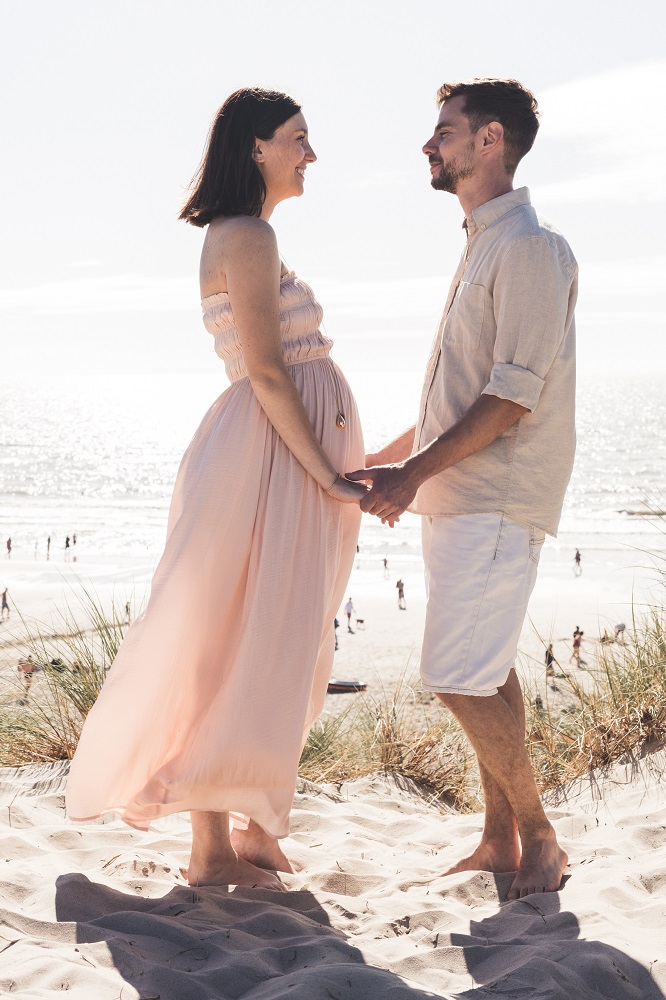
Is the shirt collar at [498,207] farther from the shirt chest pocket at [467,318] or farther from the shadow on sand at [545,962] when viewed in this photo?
the shadow on sand at [545,962]

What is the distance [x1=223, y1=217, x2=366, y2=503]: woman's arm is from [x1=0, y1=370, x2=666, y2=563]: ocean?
2.45 m

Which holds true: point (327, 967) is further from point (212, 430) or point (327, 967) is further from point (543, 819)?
point (212, 430)

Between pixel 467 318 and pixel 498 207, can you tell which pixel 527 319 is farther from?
pixel 498 207

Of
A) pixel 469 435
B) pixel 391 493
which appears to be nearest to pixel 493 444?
pixel 469 435

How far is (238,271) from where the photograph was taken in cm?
322

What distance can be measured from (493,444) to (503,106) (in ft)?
3.92

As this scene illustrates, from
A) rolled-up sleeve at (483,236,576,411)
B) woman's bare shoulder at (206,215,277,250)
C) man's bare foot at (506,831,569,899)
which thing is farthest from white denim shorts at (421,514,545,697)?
woman's bare shoulder at (206,215,277,250)

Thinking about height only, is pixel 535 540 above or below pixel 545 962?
above

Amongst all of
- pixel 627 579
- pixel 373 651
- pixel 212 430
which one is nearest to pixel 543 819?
pixel 212 430

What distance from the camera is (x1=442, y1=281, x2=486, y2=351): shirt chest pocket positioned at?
332 centimetres

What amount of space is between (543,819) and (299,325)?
1.99m

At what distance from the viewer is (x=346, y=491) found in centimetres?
338

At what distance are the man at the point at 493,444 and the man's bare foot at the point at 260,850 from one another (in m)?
0.87

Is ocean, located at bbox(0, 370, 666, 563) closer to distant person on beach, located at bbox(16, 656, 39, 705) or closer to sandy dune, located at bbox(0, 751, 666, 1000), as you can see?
sandy dune, located at bbox(0, 751, 666, 1000)
